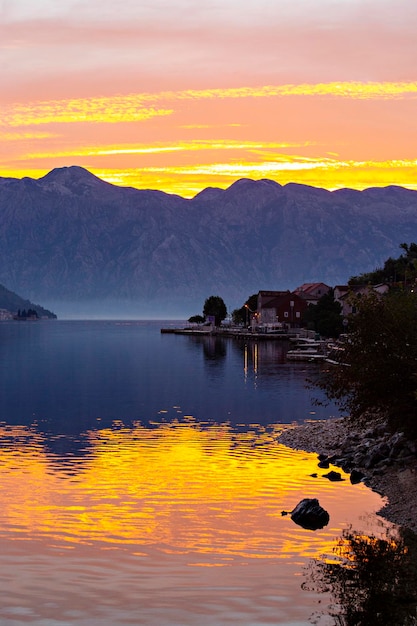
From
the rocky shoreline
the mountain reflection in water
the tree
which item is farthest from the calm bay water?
the tree

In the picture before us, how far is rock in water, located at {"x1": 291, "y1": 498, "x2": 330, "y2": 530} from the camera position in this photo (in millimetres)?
38594

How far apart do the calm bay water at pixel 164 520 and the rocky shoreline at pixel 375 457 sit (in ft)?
3.54

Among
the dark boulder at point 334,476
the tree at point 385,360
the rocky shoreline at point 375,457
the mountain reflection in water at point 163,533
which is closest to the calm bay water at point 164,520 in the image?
the mountain reflection in water at point 163,533

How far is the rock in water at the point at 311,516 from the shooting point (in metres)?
38.6

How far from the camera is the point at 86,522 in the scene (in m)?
38.9

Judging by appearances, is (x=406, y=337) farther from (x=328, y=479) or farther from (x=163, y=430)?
(x=163, y=430)

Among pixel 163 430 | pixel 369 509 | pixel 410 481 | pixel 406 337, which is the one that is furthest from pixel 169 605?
pixel 163 430

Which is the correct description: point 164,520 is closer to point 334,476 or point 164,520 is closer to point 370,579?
point 370,579

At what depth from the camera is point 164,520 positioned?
130ft

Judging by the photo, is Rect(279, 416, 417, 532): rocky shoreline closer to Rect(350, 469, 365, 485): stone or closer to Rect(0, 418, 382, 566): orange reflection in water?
Rect(350, 469, 365, 485): stone

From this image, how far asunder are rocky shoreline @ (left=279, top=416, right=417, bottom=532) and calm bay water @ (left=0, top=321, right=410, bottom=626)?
3.54 ft

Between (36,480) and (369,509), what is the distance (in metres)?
17.7

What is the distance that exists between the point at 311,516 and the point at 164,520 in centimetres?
637

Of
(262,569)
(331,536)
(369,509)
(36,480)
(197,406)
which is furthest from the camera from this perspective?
(197,406)
